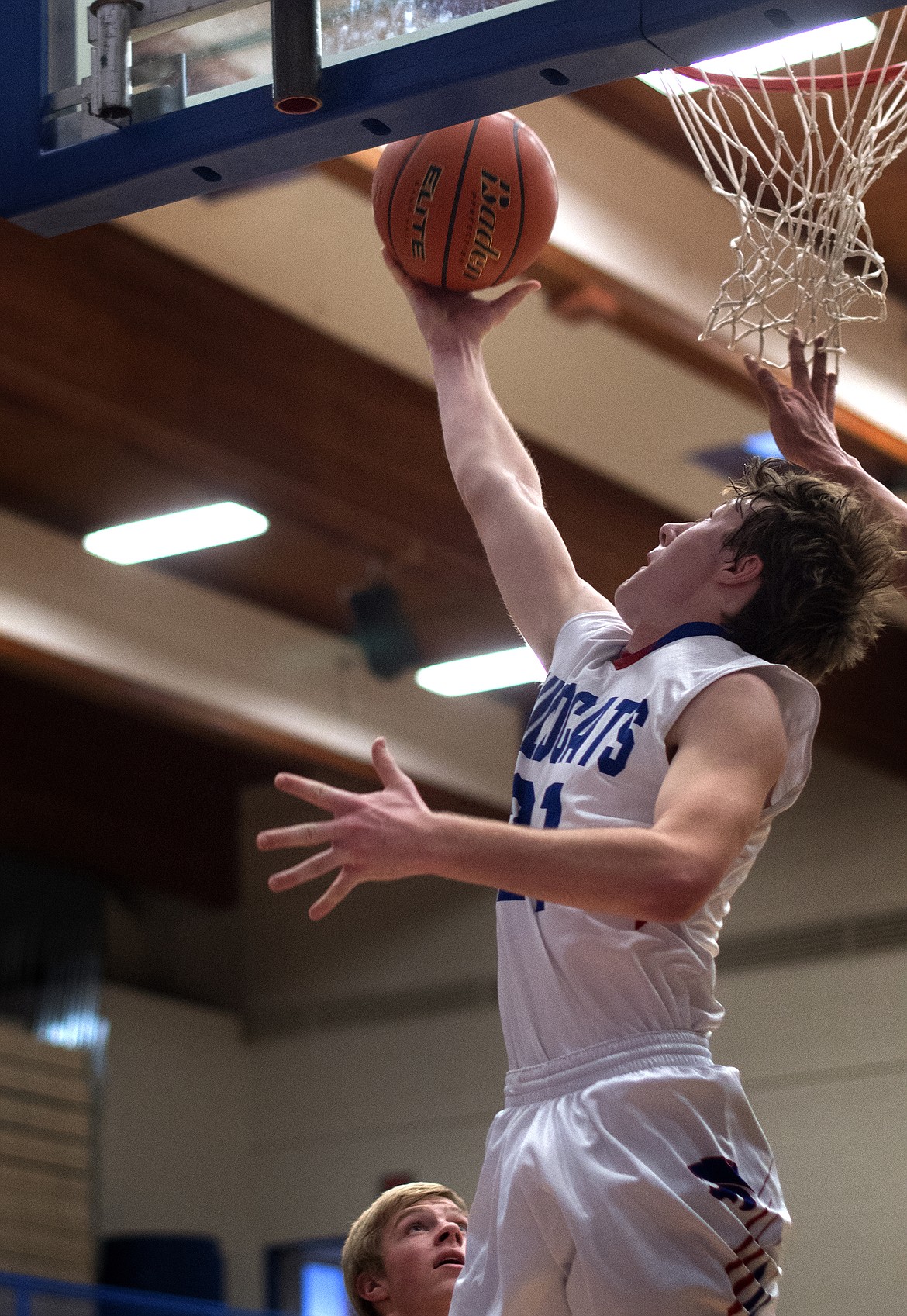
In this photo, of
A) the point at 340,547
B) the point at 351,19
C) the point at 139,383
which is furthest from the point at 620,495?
the point at 351,19

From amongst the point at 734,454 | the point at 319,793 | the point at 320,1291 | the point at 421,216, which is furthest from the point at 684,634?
the point at 320,1291

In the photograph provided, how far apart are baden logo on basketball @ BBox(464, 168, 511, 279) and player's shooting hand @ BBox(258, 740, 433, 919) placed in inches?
69.3

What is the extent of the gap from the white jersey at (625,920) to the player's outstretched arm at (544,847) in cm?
21

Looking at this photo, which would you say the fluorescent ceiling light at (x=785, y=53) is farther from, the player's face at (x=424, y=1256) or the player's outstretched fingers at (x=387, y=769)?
the player's face at (x=424, y=1256)

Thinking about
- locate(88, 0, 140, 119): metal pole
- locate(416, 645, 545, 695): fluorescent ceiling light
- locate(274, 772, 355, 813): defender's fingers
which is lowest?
locate(274, 772, 355, 813): defender's fingers

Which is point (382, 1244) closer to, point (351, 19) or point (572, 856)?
point (572, 856)

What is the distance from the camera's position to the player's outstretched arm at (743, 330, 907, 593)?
3514 millimetres

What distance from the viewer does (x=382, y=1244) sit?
13.0 ft

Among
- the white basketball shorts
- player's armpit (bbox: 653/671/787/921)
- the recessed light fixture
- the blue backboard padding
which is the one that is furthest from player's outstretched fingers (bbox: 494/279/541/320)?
the blue backboard padding

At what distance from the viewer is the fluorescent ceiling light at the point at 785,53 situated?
4.21 metres

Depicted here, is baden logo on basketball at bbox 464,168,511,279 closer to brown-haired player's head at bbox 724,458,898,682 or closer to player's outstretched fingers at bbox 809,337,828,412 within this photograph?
player's outstretched fingers at bbox 809,337,828,412

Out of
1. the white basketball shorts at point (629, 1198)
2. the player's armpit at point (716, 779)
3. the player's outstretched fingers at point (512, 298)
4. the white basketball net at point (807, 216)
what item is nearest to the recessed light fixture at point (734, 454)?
the white basketball net at point (807, 216)

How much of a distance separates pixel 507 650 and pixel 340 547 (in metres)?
1.34

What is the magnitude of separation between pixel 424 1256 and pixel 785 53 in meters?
2.75
